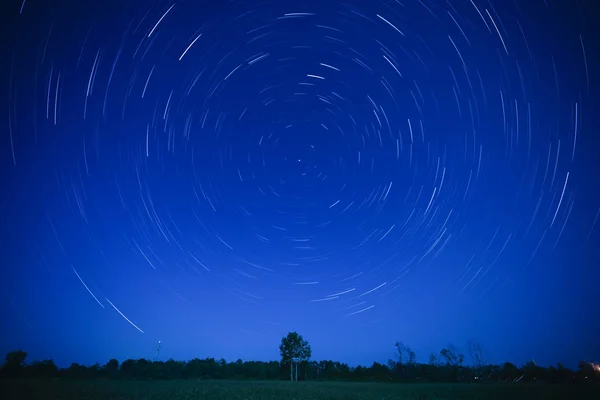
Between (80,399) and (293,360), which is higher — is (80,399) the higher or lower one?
the lower one

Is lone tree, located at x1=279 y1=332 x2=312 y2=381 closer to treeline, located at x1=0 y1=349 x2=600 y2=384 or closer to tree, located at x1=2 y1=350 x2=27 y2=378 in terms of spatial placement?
treeline, located at x1=0 y1=349 x2=600 y2=384

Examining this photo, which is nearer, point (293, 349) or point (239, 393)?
point (239, 393)

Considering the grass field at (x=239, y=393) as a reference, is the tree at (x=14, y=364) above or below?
above

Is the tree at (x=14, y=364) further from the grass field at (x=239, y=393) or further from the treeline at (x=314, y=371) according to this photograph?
the grass field at (x=239, y=393)

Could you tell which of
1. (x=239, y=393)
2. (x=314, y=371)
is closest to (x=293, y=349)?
(x=314, y=371)

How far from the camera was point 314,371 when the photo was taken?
339ft

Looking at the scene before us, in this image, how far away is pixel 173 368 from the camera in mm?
93062

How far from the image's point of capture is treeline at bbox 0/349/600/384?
3022 inches

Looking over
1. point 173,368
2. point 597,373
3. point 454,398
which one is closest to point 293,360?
point 173,368

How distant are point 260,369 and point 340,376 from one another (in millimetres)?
23527

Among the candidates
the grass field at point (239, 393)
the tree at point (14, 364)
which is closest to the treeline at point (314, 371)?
the tree at point (14, 364)

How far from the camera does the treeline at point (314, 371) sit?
7675 cm

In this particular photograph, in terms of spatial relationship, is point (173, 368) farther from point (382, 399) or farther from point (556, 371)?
point (556, 371)

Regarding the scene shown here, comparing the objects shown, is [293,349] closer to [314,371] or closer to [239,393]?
[314,371]
